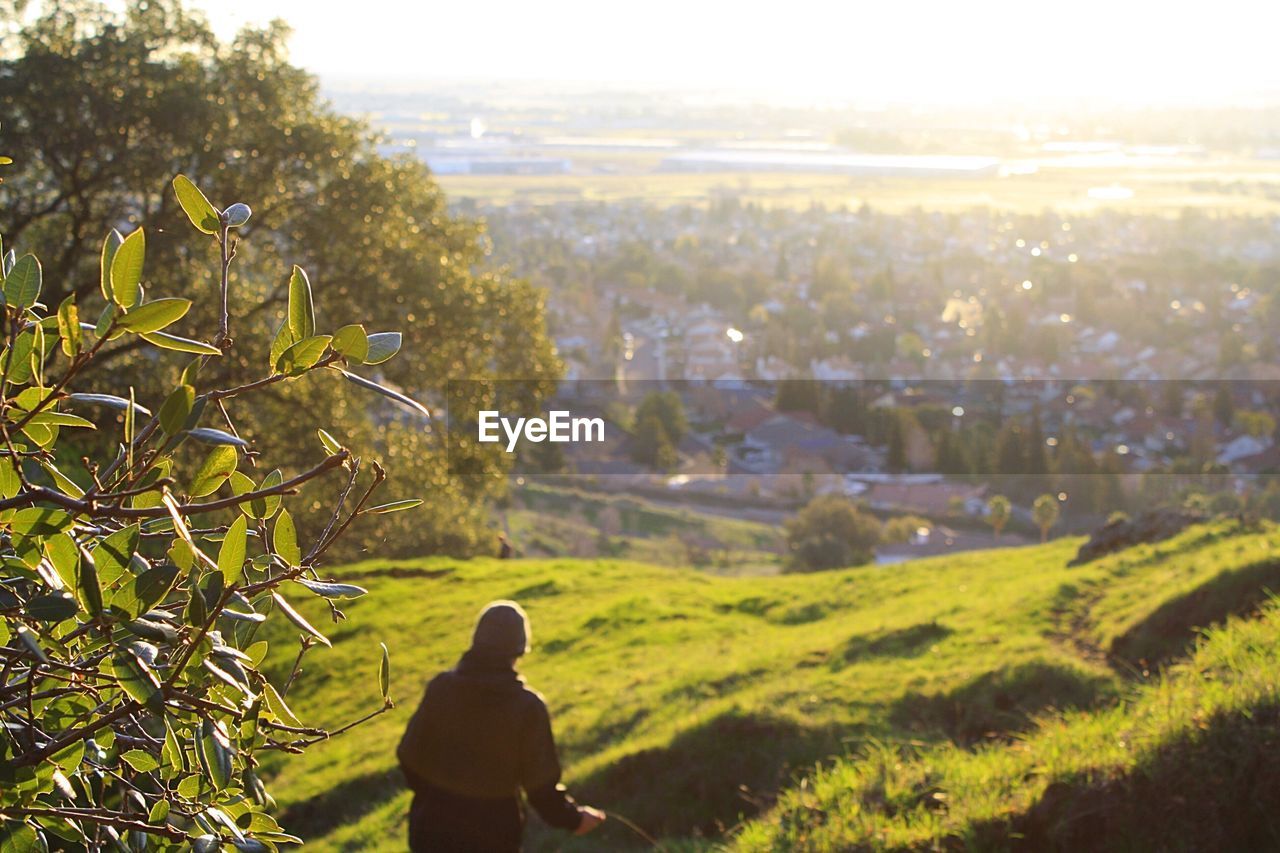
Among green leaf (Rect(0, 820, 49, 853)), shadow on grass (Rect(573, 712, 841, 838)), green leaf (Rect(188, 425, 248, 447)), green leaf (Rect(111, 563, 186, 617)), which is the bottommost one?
shadow on grass (Rect(573, 712, 841, 838))

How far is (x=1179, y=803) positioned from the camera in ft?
14.5

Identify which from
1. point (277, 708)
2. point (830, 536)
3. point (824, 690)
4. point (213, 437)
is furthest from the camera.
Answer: point (830, 536)

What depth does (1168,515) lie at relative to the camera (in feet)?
45.1

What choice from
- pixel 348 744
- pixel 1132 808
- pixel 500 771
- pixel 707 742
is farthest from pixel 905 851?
pixel 348 744

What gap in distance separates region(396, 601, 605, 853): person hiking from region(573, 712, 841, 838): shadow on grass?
212 centimetres

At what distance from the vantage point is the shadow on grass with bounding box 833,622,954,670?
10.0 meters

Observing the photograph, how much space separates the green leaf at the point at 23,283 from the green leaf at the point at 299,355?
Result: 348 mm

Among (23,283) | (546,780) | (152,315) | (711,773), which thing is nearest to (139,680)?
(152,315)

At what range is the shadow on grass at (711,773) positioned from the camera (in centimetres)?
694

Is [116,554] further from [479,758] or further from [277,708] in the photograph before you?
[479,758]

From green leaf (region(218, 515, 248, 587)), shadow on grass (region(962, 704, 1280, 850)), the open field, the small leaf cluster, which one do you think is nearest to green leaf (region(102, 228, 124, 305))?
the small leaf cluster

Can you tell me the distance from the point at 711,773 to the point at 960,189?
251 ft

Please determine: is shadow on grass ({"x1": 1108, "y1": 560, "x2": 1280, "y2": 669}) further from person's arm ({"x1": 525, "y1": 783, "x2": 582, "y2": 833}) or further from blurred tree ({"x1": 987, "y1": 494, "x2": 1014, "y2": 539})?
blurred tree ({"x1": 987, "y1": 494, "x2": 1014, "y2": 539})

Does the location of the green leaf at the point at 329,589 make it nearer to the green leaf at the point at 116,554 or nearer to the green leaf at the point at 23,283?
the green leaf at the point at 116,554
